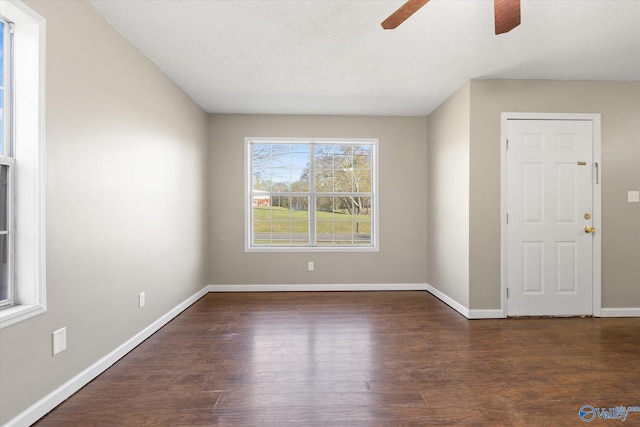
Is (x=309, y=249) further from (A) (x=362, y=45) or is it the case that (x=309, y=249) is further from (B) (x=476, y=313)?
(A) (x=362, y=45)

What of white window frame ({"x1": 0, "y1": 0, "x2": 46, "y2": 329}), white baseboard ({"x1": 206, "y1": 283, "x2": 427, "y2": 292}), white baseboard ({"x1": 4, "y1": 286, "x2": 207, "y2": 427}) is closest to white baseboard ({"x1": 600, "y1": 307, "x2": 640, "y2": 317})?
white baseboard ({"x1": 206, "y1": 283, "x2": 427, "y2": 292})

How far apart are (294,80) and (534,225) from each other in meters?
3.00

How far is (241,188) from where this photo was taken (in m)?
4.84

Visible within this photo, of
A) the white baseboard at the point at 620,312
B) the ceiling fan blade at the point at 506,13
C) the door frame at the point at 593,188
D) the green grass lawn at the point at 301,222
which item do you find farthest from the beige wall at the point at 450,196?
the ceiling fan blade at the point at 506,13

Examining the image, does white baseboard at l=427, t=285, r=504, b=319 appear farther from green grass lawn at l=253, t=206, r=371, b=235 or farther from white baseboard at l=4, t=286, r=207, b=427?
white baseboard at l=4, t=286, r=207, b=427

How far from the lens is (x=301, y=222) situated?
196 inches

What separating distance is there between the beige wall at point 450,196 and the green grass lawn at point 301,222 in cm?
102

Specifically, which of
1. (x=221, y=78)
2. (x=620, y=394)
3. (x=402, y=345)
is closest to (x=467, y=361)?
(x=402, y=345)

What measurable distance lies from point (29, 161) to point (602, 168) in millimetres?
4949

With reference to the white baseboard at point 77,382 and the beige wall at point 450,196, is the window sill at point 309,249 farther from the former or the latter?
the white baseboard at point 77,382

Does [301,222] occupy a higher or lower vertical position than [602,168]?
lower

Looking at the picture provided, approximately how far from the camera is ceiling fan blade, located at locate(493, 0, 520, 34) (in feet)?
5.84

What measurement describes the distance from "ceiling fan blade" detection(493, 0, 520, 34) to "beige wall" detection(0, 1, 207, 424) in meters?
2.51

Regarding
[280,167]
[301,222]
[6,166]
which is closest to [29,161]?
[6,166]
